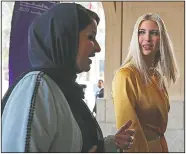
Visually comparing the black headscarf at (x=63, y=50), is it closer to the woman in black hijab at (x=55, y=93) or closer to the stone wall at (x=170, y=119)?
the woman in black hijab at (x=55, y=93)

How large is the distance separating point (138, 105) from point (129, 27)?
58.0 inches

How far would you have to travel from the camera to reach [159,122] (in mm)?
1042

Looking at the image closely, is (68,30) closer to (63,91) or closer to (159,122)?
(63,91)

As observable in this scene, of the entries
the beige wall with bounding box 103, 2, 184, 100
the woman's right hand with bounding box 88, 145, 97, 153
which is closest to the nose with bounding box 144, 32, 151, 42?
the woman's right hand with bounding box 88, 145, 97, 153

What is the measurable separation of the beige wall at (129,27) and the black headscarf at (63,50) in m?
1.70

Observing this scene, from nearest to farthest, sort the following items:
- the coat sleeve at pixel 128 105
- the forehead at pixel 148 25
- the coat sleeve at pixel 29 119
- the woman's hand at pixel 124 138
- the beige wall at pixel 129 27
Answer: the coat sleeve at pixel 29 119, the woman's hand at pixel 124 138, the coat sleeve at pixel 128 105, the forehead at pixel 148 25, the beige wall at pixel 129 27

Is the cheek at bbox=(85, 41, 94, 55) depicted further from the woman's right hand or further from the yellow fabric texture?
the yellow fabric texture

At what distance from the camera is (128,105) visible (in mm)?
1004

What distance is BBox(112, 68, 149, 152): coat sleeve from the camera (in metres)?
1.00

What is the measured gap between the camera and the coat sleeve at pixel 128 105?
3.28 ft

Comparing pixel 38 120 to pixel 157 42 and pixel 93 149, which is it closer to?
pixel 93 149

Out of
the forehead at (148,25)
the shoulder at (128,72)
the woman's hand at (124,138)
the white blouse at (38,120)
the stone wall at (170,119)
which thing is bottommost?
the stone wall at (170,119)

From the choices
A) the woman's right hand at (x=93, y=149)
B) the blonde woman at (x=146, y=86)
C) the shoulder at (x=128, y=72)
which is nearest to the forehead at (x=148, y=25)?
the blonde woman at (x=146, y=86)

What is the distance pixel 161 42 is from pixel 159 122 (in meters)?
0.28
